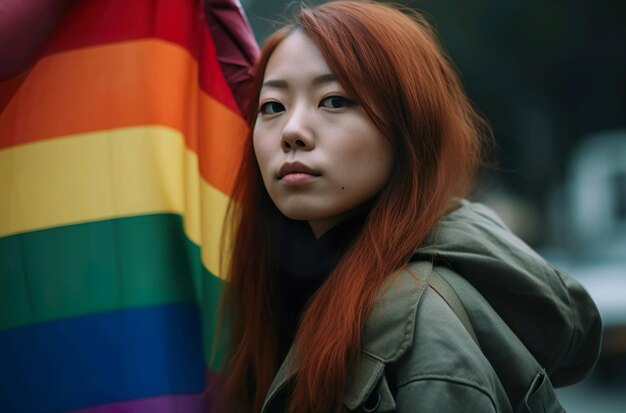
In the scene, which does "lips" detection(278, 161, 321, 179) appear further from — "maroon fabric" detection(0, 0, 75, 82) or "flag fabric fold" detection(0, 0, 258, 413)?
"maroon fabric" detection(0, 0, 75, 82)

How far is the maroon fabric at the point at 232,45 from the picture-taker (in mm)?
2889

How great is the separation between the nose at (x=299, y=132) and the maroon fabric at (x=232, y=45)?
642 mm

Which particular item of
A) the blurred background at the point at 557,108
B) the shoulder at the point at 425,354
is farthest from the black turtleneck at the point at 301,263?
the blurred background at the point at 557,108

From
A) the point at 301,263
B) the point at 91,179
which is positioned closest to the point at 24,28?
the point at 91,179

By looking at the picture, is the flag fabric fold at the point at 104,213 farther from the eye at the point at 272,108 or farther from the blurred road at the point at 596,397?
the blurred road at the point at 596,397

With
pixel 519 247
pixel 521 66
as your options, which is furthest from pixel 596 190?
pixel 519 247

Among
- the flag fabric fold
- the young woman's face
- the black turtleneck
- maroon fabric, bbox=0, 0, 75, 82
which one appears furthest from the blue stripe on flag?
maroon fabric, bbox=0, 0, 75, 82

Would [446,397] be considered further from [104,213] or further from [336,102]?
[104,213]

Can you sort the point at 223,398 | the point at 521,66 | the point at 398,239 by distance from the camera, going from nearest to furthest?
the point at 398,239, the point at 223,398, the point at 521,66

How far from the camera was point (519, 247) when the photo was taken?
2373mm

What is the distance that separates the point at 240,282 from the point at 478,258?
824 mm

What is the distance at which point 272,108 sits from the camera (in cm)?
242

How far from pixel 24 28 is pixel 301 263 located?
1.07 m

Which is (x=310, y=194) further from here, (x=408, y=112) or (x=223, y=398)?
(x=223, y=398)
